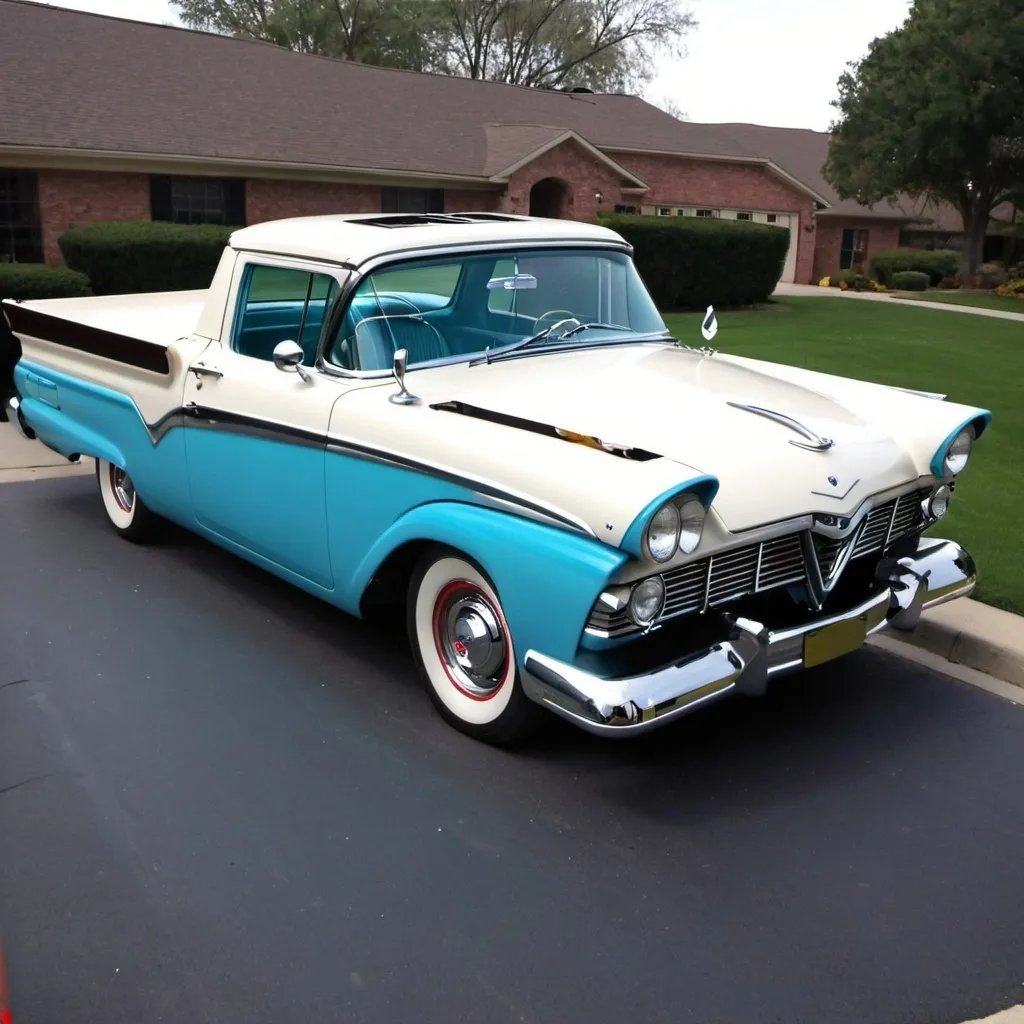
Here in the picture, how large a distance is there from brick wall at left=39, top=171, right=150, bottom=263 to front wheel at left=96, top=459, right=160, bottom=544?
1438 centimetres

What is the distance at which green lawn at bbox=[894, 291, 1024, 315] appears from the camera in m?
24.7

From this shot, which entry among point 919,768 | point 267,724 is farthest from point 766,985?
point 267,724

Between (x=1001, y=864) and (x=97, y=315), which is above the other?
(x=97, y=315)

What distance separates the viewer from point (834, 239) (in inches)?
1435

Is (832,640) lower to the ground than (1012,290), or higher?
lower

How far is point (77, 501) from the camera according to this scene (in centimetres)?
696

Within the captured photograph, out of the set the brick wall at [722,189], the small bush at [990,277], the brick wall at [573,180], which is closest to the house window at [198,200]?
the brick wall at [573,180]

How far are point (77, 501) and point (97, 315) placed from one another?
1428 mm

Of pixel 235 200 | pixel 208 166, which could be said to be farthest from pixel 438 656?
pixel 235 200

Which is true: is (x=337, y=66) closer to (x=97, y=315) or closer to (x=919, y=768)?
(x=97, y=315)

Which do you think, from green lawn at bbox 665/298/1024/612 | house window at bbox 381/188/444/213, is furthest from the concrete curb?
house window at bbox 381/188/444/213

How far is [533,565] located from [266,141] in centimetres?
1986

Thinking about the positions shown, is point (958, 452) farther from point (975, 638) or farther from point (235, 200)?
point (235, 200)

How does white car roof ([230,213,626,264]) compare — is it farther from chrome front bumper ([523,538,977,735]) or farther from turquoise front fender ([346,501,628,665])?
chrome front bumper ([523,538,977,735])
